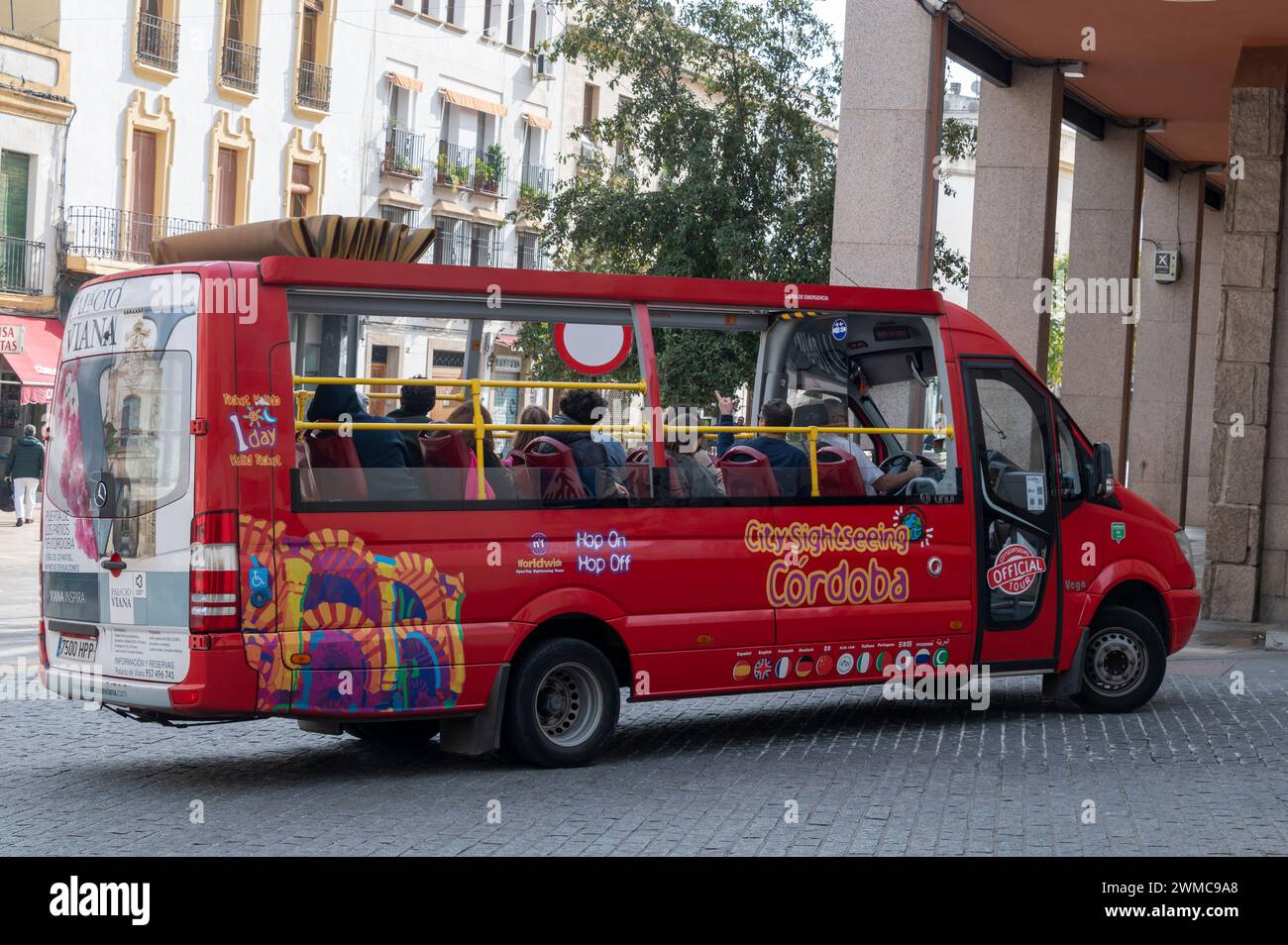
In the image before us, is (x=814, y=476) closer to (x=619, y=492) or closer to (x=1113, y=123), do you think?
(x=619, y=492)

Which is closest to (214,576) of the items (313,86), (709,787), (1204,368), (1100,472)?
(709,787)

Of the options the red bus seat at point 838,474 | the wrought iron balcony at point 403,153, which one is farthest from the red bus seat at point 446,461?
the wrought iron balcony at point 403,153

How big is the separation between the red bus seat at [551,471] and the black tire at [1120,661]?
3990 mm

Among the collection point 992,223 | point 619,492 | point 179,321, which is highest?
point 992,223

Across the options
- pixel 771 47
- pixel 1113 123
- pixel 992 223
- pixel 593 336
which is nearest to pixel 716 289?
pixel 593 336

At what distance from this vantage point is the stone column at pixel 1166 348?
95.7ft

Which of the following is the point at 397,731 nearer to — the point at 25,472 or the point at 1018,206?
the point at 1018,206

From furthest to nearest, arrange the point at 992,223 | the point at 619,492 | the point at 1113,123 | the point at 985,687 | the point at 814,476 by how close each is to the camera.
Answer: the point at 1113,123 → the point at 992,223 → the point at 985,687 → the point at 814,476 → the point at 619,492

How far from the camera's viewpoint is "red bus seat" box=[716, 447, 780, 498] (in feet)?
31.4

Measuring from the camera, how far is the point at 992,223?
66.7 ft

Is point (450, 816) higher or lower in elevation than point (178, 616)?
lower

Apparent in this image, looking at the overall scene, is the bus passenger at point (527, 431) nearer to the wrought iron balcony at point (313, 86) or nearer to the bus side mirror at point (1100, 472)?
the bus side mirror at point (1100, 472)

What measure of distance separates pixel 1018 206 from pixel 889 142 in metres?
4.62

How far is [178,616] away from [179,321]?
1.35 meters
